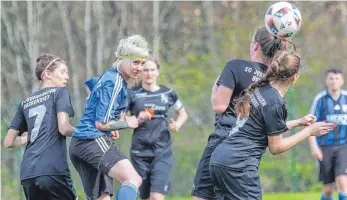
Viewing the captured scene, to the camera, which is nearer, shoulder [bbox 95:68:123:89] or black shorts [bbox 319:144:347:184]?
shoulder [bbox 95:68:123:89]

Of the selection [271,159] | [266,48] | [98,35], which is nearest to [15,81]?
[98,35]

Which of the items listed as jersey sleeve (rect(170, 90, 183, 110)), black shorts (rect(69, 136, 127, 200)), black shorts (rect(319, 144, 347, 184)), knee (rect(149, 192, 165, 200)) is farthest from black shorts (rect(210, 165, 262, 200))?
black shorts (rect(319, 144, 347, 184))

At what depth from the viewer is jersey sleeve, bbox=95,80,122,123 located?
6.76 metres

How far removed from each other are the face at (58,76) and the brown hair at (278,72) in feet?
6.72

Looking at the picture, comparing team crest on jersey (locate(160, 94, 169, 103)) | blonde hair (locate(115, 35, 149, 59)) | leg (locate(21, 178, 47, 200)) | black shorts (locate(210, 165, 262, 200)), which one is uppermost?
blonde hair (locate(115, 35, 149, 59))

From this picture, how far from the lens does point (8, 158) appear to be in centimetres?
1360

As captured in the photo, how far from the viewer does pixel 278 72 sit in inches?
227

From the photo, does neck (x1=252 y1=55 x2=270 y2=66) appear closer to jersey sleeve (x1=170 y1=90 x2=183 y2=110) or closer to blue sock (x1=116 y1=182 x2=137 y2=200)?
blue sock (x1=116 y1=182 x2=137 y2=200)

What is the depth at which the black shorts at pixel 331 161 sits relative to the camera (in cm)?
1014

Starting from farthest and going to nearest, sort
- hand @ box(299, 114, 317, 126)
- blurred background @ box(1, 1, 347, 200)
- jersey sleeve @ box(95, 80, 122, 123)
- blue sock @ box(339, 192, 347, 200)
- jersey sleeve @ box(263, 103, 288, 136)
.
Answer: blurred background @ box(1, 1, 347, 200), blue sock @ box(339, 192, 347, 200), jersey sleeve @ box(95, 80, 122, 123), hand @ box(299, 114, 317, 126), jersey sleeve @ box(263, 103, 288, 136)

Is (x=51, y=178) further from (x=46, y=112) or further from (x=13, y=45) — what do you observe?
(x=13, y=45)

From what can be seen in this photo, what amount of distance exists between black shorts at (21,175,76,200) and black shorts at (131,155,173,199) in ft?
8.41

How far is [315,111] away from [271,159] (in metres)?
5.05

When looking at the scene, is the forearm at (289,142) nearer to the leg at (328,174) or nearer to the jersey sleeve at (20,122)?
the jersey sleeve at (20,122)
